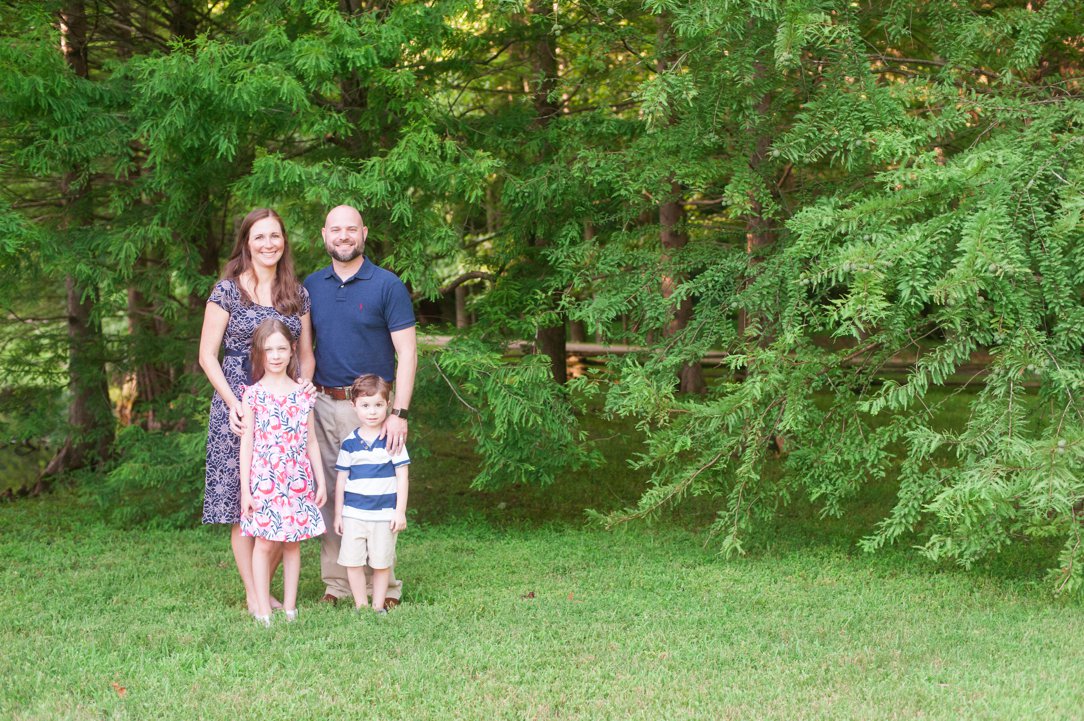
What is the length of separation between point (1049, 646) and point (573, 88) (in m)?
5.80

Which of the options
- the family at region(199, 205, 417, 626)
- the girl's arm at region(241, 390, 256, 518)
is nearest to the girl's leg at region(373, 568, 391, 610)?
the family at region(199, 205, 417, 626)

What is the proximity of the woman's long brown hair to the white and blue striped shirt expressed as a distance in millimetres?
745

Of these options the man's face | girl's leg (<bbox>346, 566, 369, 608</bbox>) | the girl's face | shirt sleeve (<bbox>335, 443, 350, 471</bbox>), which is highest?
the man's face

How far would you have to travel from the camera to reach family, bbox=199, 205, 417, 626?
5121 millimetres

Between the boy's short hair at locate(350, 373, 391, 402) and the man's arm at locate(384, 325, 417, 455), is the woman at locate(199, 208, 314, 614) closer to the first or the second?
the boy's short hair at locate(350, 373, 391, 402)

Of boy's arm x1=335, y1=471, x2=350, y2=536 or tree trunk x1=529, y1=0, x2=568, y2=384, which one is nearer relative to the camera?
boy's arm x1=335, y1=471, x2=350, y2=536

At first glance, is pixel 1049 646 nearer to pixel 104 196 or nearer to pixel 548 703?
pixel 548 703

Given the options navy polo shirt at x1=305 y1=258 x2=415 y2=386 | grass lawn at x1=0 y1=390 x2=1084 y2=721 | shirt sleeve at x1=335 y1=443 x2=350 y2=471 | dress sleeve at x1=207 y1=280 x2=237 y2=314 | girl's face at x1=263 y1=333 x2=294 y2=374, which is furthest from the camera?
navy polo shirt at x1=305 y1=258 x2=415 y2=386

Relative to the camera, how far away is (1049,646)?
499 cm

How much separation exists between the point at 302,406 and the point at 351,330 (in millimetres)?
492

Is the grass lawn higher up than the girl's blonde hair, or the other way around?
the girl's blonde hair

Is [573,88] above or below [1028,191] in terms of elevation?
above

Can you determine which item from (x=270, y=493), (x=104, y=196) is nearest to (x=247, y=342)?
(x=270, y=493)

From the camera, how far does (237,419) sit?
16.8ft
